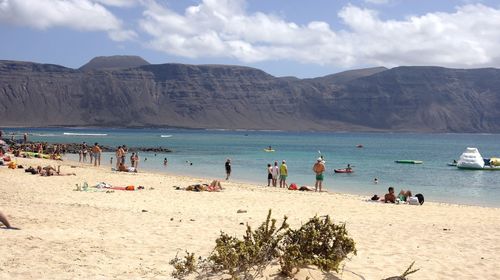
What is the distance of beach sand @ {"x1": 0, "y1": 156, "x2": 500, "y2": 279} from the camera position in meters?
8.05

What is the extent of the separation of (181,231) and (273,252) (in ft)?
13.1

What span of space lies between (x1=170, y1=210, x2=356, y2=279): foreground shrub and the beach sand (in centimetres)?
22

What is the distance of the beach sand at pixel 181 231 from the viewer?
805cm

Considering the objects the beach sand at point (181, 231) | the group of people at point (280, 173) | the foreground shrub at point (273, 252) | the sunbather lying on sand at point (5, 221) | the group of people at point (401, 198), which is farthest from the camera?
the group of people at point (280, 173)

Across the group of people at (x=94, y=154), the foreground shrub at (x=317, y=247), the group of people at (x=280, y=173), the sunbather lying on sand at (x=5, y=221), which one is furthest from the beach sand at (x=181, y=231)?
the group of people at (x=94, y=154)

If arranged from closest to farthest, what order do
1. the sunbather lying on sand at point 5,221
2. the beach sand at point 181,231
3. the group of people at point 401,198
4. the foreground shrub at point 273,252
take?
1. the foreground shrub at point 273,252
2. the beach sand at point 181,231
3. the sunbather lying on sand at point 5,221
4. the group of people at point 401,198

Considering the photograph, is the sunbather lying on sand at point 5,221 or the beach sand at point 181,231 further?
the sunbather lying on sand at point 5,221

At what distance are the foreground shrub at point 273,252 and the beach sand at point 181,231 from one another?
0.22 m

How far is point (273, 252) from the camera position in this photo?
7496mm

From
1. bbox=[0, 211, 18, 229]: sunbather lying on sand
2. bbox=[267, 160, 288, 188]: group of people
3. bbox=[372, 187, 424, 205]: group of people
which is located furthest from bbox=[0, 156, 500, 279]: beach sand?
bbox=[267, 160, 288, 188]: group of people

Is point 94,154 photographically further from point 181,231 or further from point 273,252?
point 273,252

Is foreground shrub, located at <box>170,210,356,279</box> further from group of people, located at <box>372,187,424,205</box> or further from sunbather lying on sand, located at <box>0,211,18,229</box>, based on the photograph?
group of people, located at <box>372,187,424,205</box>

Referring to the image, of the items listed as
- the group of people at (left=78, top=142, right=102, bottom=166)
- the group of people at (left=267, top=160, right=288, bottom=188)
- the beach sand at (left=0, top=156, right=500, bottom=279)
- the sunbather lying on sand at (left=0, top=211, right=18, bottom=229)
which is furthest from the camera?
the group of people at (left=78, top=142, right=102, bottom=166)

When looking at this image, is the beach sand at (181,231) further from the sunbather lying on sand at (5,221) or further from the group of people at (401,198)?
the group of people at (401,198)
